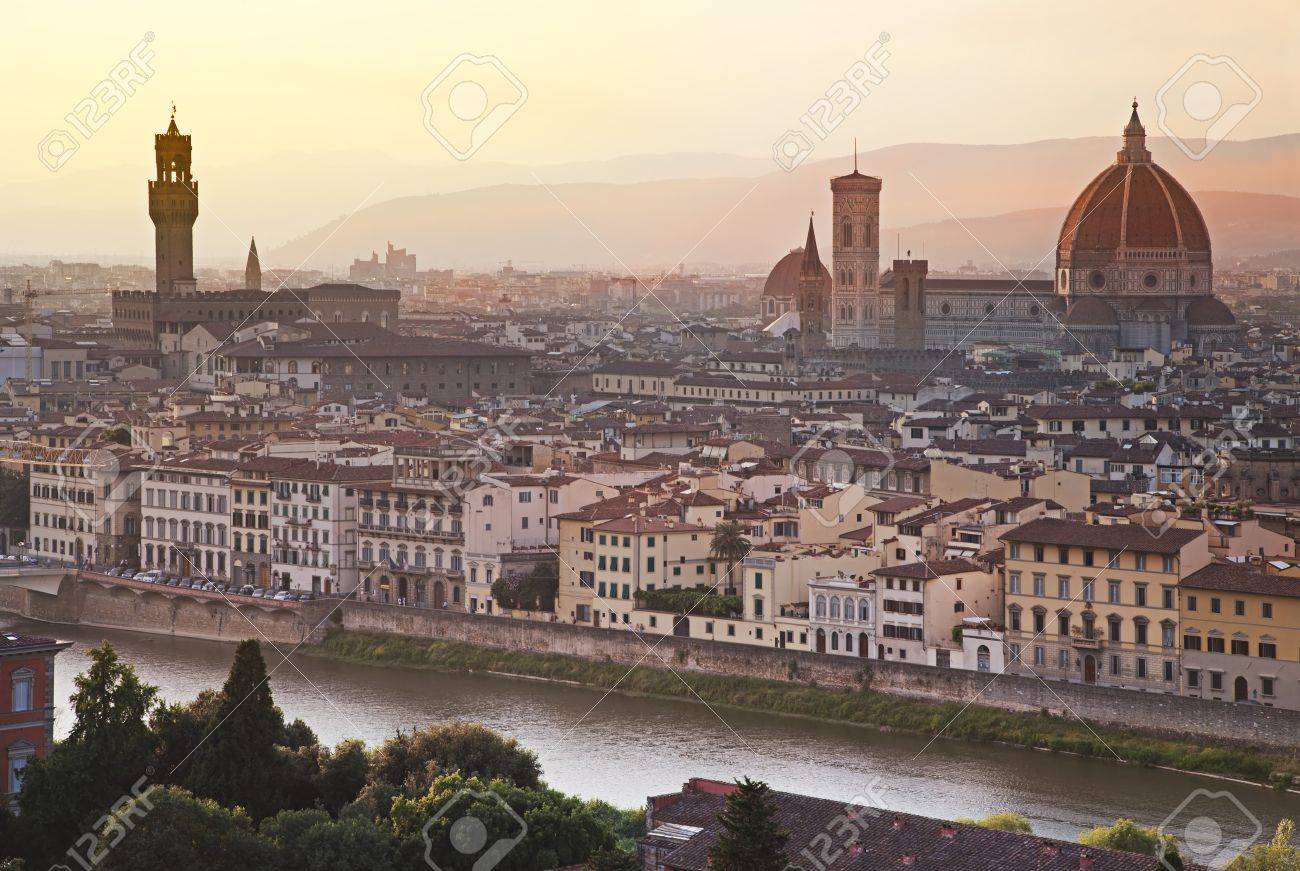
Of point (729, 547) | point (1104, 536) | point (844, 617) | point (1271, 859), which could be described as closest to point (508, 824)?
point (1271, 859)

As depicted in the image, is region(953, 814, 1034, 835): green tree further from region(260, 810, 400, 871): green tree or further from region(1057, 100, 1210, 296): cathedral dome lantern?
region(1057, 100, 1210, 296): cathedral dome lantern

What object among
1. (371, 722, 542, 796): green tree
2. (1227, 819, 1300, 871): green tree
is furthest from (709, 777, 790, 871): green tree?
(371, 722, 542, 796): green tree

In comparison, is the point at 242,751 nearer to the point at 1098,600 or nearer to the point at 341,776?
the point at 341,776

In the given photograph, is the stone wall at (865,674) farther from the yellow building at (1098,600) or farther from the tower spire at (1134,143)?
the tower spire at (1134,143)

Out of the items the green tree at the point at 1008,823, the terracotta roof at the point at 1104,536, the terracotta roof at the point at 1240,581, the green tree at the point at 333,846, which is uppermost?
the terracotta roof at the point at 1104,536

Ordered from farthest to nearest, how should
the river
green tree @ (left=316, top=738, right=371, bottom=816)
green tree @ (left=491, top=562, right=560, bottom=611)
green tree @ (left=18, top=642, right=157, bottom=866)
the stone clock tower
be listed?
1. the stone clock tower
2. green tree @ (left=491, top=562, right=560, bottom=611)
3. the river
4. green tree @ (left=316, top=738, right=371, bottom=816)
5. green tree @ (left=18, top=642, right=157, bottom=866)

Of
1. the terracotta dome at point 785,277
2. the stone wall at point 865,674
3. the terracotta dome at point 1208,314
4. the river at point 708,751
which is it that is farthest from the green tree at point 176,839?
the terracotta dome at point 785,277
